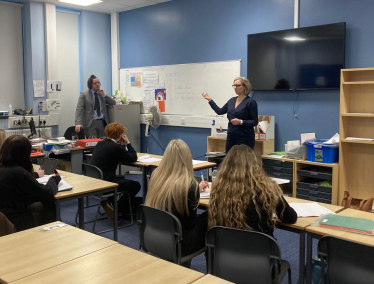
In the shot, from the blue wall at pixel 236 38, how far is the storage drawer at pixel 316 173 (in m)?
0.49

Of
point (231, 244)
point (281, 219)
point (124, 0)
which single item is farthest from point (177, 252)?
point (124, 0)

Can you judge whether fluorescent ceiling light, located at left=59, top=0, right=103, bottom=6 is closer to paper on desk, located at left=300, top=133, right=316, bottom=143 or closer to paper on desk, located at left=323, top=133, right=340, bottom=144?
paper on desk, located at left=300, top=133, right=316, bottom=143

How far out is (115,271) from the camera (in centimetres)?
177

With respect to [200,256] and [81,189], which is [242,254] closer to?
[200,256]

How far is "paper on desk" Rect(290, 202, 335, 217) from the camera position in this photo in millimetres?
2617

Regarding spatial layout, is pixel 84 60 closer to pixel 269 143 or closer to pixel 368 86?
pixel 269 143

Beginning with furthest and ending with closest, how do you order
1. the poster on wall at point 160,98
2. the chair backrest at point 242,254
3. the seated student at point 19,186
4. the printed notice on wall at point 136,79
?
the printed notice on wall at point 136,79 → the poster on wall at point 160,98 → the seated student at point 19,186 → the chair backrest at point 242,254

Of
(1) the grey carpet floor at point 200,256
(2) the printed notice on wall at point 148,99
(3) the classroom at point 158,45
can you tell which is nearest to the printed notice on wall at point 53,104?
(3) the classroom at point 158,45

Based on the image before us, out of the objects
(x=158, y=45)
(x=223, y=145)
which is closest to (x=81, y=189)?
(x=223, y=145)

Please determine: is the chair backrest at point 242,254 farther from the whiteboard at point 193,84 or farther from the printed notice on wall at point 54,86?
the printed notice on wall at point 54,86

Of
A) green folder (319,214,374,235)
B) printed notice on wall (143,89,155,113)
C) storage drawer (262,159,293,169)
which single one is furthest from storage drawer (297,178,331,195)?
printed notice on wall (143,89,155,113)

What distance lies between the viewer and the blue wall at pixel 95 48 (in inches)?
307

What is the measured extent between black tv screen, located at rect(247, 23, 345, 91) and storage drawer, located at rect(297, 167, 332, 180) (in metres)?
1.05

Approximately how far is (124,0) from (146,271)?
616 cm
